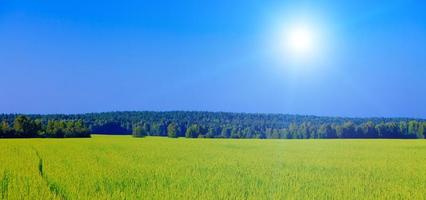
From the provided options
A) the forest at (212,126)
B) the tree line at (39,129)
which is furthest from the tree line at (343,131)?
the tree line at (39,129)

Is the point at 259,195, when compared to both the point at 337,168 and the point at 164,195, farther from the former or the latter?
the point at 337,168

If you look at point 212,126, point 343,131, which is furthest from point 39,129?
point 343,131

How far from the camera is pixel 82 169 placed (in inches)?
762

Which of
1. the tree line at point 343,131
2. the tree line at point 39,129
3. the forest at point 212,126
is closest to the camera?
the tree line at point 39,129

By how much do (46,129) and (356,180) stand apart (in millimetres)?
70449

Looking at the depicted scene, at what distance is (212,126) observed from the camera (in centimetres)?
11888

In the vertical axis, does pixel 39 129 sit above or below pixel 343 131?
below

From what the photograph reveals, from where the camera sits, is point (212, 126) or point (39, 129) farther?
point (212, 126)

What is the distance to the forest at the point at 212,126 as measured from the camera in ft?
264

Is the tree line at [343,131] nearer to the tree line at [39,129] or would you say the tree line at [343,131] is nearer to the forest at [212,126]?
the forest at [212,126]

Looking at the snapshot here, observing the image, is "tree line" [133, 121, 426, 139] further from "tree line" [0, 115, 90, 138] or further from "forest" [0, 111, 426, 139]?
"tree line" [0, 115, 90, 138]

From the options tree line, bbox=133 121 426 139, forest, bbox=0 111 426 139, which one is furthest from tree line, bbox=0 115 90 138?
tree line, bbox=133 121 426 139

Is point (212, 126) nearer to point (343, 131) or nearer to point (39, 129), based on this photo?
point (343, 131)

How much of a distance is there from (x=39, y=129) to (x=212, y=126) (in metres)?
47.5
